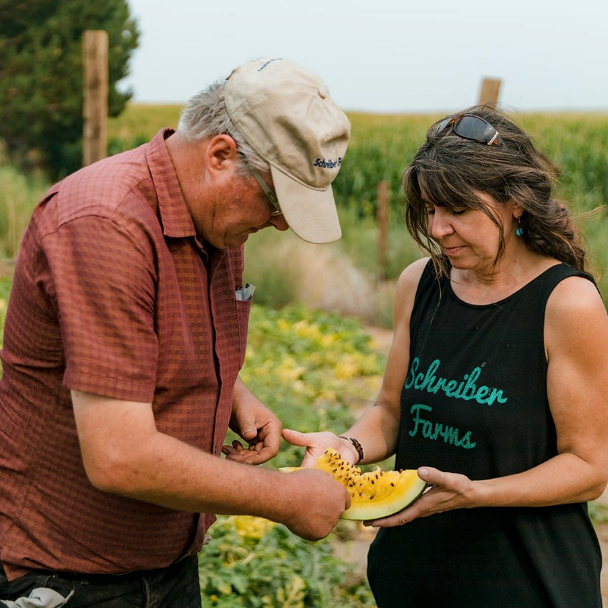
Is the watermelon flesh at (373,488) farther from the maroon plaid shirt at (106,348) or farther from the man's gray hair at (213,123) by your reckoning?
the man's gray hair at (213,123)

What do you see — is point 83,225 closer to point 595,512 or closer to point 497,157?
point 497,157

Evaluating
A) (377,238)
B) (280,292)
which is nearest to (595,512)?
(280,292)

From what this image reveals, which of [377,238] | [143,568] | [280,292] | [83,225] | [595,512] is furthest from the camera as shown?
[377,238]

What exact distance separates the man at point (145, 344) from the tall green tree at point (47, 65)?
19.7 meters

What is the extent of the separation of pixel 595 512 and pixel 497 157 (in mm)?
3793

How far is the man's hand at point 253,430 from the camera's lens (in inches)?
106

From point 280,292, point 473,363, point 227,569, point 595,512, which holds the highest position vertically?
point 473,363

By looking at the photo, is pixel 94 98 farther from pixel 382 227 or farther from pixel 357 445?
pixel 357 445

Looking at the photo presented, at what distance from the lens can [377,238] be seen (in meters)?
12.6

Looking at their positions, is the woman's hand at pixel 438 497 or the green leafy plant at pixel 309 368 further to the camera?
the green leafy plant at pixel 309 368

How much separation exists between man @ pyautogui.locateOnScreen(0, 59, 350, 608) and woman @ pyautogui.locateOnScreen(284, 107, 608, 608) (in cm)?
46

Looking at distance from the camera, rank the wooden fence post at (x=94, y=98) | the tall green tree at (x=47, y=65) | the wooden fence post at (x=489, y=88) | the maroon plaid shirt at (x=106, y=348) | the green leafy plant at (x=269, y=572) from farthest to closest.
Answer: the tall green tree at (x=47, y=65) < the wooden fence post at (x=94, y=98) < the wooden fence post at (x=489, y=88) < the green leafy plant at (x=269, y=572) < the maroon plaid shirt at (x=106, y=348)

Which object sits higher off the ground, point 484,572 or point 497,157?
point 497,157

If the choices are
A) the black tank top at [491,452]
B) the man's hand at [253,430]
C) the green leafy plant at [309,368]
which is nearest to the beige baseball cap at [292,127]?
the black tank top at [491,452]
